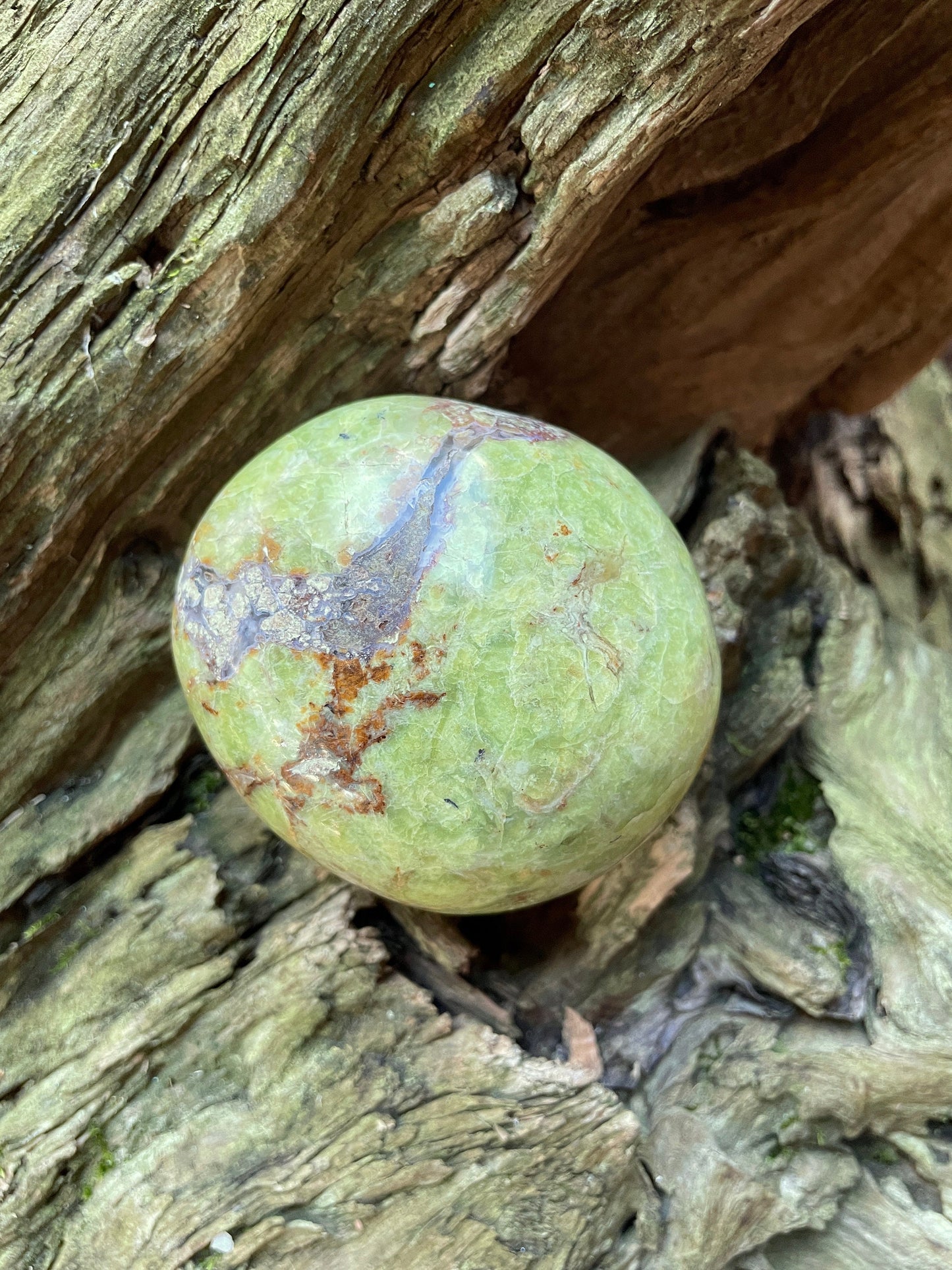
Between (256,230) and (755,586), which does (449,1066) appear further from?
(256,230)

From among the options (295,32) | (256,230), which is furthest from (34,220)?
(295,32)

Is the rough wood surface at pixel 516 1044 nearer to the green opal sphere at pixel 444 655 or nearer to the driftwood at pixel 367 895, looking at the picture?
the driftwood at pixel 367 895

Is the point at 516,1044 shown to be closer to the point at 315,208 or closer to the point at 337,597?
the point at 337,597

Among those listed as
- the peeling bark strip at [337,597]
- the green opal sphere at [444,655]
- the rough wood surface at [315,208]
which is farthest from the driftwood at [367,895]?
the peeling bark strip at [337,597]

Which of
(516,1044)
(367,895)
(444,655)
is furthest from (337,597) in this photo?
(516,1044)

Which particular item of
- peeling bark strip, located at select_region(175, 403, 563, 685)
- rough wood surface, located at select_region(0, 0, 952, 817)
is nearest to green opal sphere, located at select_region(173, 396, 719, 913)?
peeling bark strip, located at select_region(175, 403, 563, 685)
